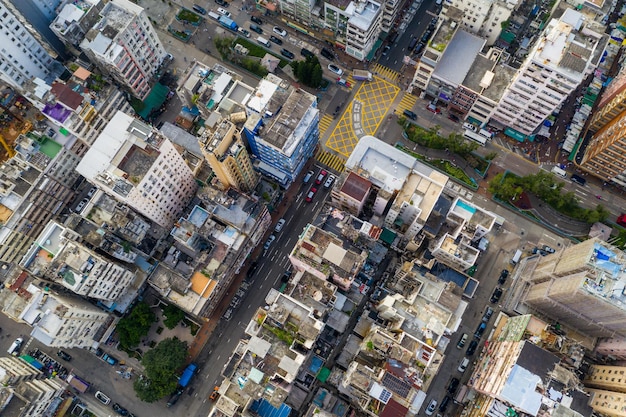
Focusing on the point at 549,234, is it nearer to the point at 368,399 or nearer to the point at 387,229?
the point at 387,229

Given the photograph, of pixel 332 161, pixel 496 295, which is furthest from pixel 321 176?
pixel 496 295

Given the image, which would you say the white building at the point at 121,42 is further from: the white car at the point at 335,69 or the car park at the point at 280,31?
the white car at the point at 335,69

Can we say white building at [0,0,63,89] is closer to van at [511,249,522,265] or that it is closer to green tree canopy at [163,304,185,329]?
green tree canopy at [163,304,185,329]

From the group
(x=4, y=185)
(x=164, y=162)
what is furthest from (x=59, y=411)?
(x=164, y=162)

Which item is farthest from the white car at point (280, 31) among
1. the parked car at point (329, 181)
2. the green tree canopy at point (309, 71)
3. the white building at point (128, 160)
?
the white building at point (128, 160)

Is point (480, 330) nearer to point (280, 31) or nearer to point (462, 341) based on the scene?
point (462, 341)

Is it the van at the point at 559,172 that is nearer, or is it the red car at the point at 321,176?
the van at the point at 559,172
